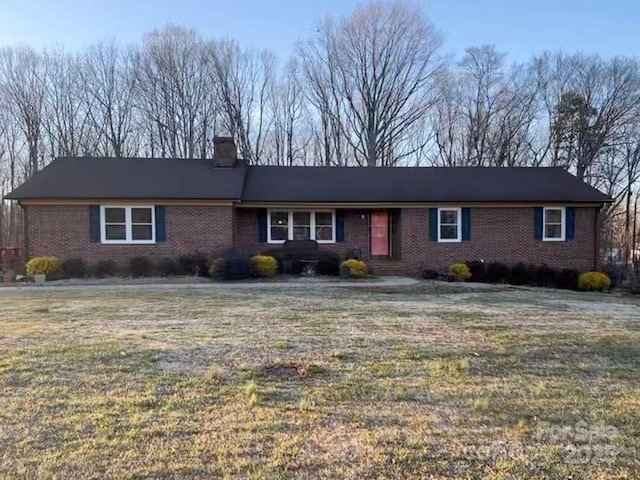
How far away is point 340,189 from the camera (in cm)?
1778

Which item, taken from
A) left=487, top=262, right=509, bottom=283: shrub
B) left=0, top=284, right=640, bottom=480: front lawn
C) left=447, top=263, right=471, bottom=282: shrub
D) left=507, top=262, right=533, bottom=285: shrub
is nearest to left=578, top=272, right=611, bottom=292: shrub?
left=507, top=262, right=533, bottom=285: shrub

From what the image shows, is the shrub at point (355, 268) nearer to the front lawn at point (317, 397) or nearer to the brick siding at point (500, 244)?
the brick siding at point (500, 244)

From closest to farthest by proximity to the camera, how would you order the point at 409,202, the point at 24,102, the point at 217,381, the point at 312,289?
the point at 217,381
the point at 312,289
the point at 409,202
the point at 24,102

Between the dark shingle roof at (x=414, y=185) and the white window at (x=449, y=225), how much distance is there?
18.2 inches

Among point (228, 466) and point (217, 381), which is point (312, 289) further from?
point (228, 466)

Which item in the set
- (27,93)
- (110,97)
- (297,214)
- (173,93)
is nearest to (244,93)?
(173,93)

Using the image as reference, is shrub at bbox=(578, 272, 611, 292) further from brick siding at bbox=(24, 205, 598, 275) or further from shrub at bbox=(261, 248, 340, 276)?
shrub at bbox=(261, 248, 340, 276)

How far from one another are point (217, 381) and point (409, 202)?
13.4 m

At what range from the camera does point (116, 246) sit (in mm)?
15609

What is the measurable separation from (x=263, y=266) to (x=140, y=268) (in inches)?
155

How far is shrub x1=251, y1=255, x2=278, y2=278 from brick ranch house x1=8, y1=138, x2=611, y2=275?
1846 mm

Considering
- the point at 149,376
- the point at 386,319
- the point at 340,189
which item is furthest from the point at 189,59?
the point at 149,376

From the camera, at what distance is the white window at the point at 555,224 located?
17.4 meters

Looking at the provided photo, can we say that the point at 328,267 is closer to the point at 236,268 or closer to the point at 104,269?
the point at 236,268
